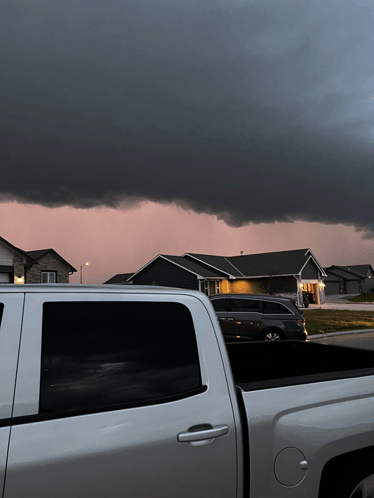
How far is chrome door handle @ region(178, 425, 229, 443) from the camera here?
1.96 meters

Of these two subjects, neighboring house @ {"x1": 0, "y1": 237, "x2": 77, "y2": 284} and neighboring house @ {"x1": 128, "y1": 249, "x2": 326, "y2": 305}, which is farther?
neighboring house @ {"x1": 128, "y1": 249, "x2": 326, "y2": 305}

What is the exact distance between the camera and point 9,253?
3181cm

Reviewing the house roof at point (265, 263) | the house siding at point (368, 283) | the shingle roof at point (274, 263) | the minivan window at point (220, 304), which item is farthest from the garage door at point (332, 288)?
the minivan window at point (220, 304)

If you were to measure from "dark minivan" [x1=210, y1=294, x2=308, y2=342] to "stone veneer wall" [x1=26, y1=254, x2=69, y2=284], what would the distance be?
3182 cm

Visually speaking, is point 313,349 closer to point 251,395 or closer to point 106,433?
point 251,395

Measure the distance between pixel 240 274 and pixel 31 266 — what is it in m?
25.1

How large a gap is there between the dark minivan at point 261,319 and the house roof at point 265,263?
1269 inches

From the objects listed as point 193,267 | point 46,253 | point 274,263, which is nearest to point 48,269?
point 46,253

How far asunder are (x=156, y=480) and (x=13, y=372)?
2.92ft

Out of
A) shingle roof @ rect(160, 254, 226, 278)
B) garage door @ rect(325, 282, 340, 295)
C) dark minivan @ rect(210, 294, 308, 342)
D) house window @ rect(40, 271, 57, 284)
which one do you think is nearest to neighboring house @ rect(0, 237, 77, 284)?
house window @ rect(40, 271, 57, 284)

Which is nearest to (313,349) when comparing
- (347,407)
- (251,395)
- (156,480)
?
(347,407)

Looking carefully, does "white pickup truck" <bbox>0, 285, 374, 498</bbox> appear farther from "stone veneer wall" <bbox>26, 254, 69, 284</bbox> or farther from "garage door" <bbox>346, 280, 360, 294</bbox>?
"garage door" <bbox>346, 280, 360, 294</bbox>

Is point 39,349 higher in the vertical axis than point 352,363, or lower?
higher

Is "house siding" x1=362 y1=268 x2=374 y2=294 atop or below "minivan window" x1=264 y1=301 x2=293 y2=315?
atop
